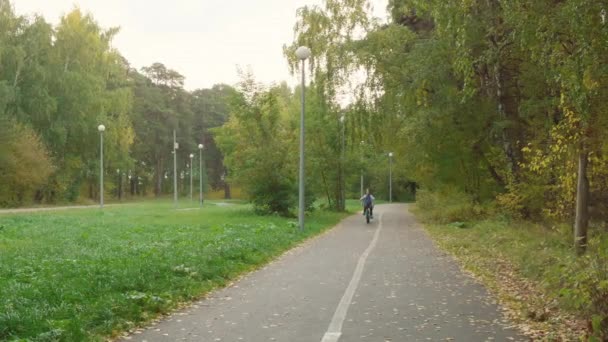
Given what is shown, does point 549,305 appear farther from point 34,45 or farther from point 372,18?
point 34,45

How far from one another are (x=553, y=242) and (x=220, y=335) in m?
9.79

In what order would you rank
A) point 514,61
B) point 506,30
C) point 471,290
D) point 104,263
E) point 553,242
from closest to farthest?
1. point 471,290
2. point 104,263
3. point 553,242
4. point 506,30
5. point 514,61

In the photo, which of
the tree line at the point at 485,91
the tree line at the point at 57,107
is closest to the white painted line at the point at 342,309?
the tree line at the point at 485,91

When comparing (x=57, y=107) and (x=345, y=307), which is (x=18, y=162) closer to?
(x=57, y=107)

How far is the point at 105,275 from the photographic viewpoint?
945 cm

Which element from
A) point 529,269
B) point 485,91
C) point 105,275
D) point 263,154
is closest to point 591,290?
point 529,269

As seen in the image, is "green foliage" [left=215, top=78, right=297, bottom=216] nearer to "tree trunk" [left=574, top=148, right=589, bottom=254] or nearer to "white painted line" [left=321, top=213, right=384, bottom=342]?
"white painted line" [left=321, top=213, right=384, bottom=342]

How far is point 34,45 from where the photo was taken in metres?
48.9

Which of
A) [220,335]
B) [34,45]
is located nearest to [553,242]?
[220,335]

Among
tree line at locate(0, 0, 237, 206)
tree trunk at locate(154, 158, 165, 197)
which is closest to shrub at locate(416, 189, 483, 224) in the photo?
tree line at locate(0, 0, 237, 206)

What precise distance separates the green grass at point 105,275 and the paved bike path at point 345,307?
1.54 ft

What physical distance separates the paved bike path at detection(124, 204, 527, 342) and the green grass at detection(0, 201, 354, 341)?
470mm

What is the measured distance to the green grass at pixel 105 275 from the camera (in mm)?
6805

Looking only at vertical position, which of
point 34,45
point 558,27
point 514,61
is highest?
point 34,45
